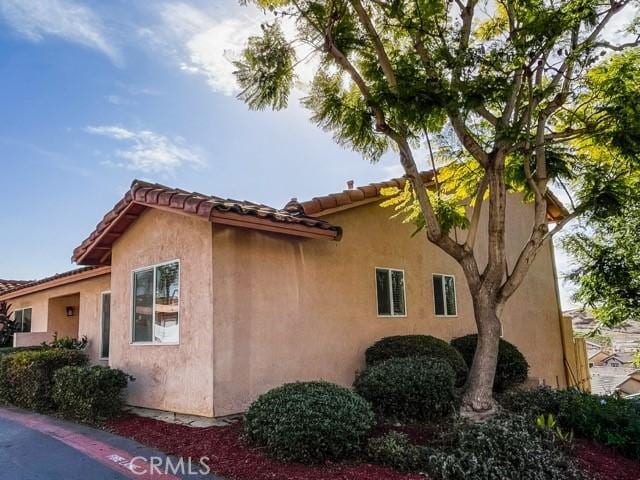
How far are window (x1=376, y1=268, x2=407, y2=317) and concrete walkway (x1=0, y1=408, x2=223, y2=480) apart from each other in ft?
20.7

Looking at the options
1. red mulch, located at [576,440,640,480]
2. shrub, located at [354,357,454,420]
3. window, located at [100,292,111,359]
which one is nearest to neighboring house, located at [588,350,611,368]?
shrub, located at [354,357,454,420]

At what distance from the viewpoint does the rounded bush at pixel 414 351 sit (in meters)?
10.1

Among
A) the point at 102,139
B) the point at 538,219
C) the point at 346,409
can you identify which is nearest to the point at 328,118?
the point at 538,219

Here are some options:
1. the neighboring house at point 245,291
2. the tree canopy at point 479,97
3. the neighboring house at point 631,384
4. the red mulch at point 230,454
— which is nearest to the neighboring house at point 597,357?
the neighboring house at point 631,384

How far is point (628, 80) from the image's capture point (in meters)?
7.65

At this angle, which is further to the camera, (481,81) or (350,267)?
(350,267)

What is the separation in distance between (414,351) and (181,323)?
492cm

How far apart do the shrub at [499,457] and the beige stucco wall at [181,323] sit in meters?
4.02

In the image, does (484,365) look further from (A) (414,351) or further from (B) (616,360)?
(B) (616,360)

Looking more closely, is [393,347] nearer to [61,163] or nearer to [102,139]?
[102,139]

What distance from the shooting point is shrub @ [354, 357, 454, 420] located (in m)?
8.07

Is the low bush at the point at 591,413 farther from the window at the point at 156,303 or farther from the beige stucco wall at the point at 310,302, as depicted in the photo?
the window at the point at 156,303

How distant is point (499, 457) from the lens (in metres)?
5.46

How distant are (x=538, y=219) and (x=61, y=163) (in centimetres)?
1431
